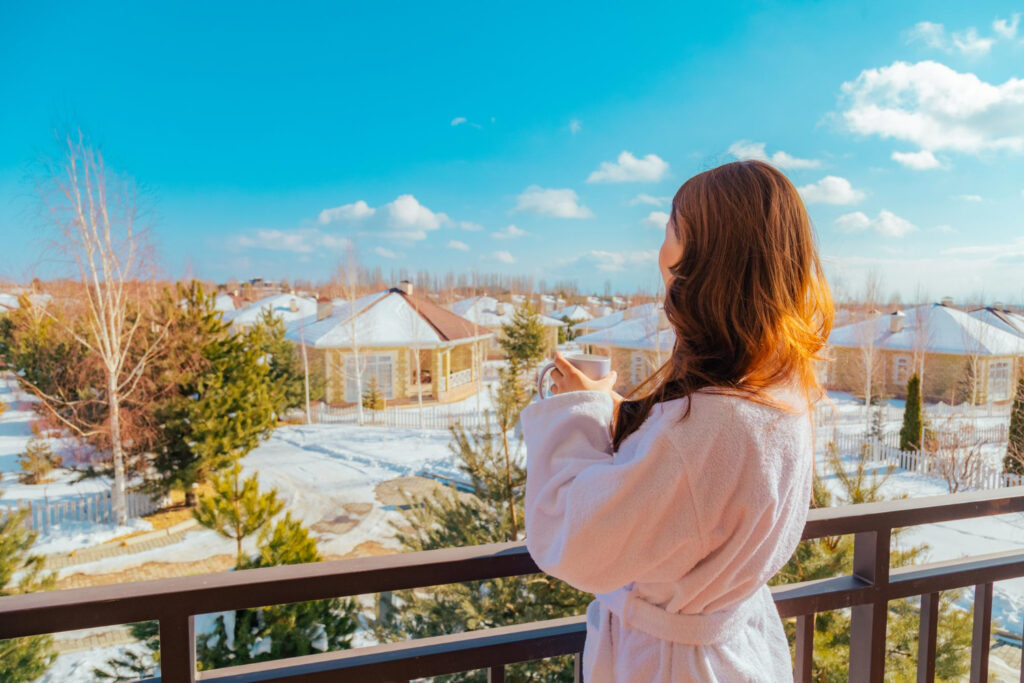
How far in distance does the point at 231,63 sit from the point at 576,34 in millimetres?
17634

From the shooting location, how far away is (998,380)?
11.8 m

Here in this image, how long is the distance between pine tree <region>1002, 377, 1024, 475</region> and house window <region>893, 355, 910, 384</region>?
580 centimetres

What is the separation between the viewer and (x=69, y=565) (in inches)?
333

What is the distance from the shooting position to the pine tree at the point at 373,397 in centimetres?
1552

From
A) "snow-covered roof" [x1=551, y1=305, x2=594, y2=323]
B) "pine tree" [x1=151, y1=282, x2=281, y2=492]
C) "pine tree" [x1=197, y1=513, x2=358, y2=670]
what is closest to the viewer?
"pine tree" [x1=197, y1=513, x2=358, y2=670]

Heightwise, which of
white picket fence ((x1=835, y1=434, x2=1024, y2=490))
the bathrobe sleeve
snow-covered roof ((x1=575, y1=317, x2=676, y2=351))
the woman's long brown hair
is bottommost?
white picket fence ((x1=835, y1=434, x2=1024, y2=490))

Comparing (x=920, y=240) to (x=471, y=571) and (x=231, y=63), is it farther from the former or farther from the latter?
(x=231, y=63)

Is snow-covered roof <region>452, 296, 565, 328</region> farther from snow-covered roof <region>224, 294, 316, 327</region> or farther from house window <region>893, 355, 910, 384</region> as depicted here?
house window <region>893, 355, 910, 384</region>

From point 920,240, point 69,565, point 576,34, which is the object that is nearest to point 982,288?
point 920,240

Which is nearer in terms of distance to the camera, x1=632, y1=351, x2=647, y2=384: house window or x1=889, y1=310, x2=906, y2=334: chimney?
x1=889, y1=310, x2=906, y2=334: chimney

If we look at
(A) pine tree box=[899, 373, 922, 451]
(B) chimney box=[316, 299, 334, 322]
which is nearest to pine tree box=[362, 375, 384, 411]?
(B) chimney box=[316, 299, 334, 322]

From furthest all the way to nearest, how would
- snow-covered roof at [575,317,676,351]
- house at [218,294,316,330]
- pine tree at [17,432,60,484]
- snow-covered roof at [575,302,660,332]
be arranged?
house at [218,294,316,330], snow-covered roof at [575,302,660,332], snow-covered roof at [575,317,676,351], pine tree at [17,432,60,484]

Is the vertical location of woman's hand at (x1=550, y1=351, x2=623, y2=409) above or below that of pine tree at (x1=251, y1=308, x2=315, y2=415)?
above

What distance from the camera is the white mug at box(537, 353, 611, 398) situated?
0.64 m
